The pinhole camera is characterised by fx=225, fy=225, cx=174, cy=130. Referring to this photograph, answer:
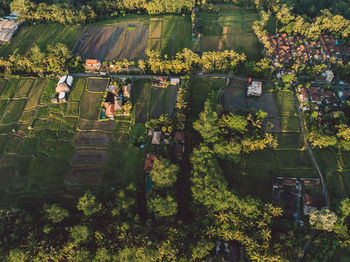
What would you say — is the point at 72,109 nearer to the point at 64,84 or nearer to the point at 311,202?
the point at 64,84

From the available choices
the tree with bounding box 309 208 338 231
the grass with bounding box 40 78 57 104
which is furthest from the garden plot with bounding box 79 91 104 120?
the tree with bounding box 309 208 338 231

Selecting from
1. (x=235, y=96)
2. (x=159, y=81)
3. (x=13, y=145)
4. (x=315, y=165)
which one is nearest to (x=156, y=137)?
(x=159, y=81)

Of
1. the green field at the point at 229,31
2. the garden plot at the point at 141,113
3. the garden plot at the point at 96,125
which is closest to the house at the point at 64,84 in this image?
the garden plot at the point at 96,125

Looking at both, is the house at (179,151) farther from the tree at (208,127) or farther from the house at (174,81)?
the house at (174,81)

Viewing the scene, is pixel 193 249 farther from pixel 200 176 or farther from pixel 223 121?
pixel 223 121

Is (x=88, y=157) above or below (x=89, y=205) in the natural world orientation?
above

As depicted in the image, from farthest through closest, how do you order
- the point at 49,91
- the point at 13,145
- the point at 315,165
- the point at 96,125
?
1. the point at 49,91
2. the point at 96,125
3. the point at 13,145
4. the point at 315,165

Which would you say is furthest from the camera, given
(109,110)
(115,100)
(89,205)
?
(115,100)

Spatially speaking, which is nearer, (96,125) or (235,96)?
(96,125)
